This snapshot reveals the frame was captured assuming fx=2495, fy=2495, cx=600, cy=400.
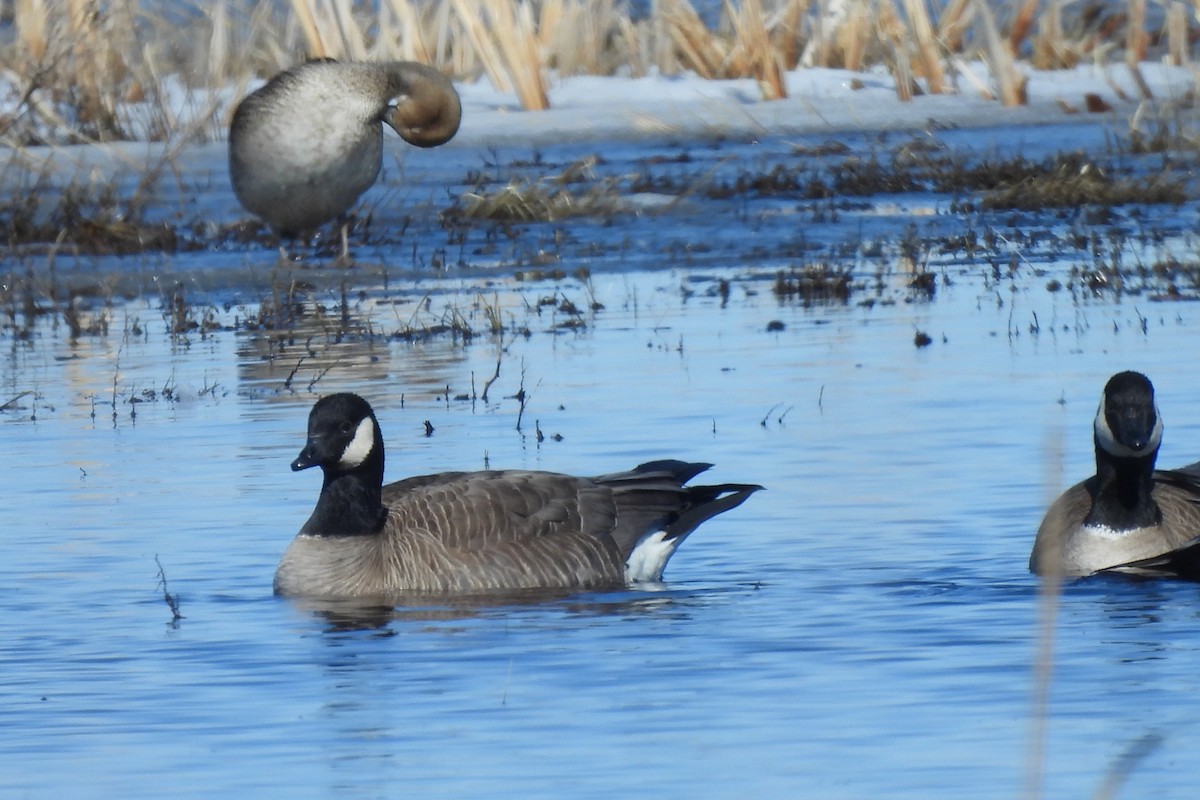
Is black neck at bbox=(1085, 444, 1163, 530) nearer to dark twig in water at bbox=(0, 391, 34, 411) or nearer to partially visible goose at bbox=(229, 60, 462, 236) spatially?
dark twig in water at bbox=(0, 391, 34, 411)

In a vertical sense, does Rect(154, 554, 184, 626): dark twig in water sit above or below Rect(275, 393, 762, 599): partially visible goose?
below

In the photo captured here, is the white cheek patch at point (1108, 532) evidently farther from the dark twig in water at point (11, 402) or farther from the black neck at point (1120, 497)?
the dark twig in water at point (11, 402)

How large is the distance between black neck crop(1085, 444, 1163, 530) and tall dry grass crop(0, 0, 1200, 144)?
1175 centimetres

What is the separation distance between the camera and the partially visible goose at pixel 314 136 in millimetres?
15836

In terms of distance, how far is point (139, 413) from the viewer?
10719mm

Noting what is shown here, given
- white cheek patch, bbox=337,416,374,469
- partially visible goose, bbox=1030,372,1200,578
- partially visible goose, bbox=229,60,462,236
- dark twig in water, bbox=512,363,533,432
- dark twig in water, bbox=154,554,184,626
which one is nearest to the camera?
dark twig in water, bbox=154,554,184,626

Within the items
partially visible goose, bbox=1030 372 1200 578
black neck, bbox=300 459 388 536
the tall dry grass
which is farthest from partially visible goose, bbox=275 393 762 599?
the tall dry grass

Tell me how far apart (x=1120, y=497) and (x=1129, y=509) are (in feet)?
0.16

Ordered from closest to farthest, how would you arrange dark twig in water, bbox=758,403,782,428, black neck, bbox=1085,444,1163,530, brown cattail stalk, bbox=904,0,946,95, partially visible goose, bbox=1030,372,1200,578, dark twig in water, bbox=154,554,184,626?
dark twig in water, bbox=154,554,184,626 < partially visible goose, bbox=1030,372,1200,578 < black neck, bbox=1085,444,1163,530 < dark twig in water, bbox=758,403,782,428 < brown cattail stalk, bbox=904,0,946,95

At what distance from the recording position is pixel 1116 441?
7414mm

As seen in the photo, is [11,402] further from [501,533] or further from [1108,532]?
[1108,532]

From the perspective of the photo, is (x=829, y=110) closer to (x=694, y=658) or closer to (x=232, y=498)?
(x=232, y=498)

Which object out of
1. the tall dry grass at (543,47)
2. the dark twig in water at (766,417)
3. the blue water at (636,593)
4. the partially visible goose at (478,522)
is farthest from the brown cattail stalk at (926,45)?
the partially visible goose at (478,522)

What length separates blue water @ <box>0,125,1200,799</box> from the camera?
5.29m
